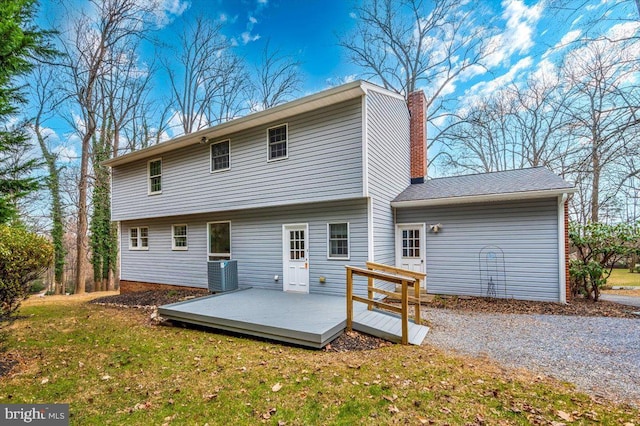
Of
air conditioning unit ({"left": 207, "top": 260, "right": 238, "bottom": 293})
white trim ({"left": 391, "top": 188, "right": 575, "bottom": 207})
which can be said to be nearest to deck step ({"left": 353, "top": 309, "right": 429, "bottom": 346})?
white trim ({"left": 391, "top": 188, "right": 575, "bottom": 207})

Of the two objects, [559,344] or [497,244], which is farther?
[497,244]

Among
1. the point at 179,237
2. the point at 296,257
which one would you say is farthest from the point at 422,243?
the point at 179,237

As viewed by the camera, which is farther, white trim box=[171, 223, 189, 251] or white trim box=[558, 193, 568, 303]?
white trim box=[171, 223, 189, 251]

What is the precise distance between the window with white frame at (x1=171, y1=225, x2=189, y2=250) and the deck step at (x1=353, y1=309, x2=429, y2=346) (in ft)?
25.4

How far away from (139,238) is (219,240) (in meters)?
4.71

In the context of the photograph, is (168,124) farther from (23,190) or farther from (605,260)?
(605,260)

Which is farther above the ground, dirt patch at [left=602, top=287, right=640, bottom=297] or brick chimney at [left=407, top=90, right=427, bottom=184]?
brick chimney at [left=407, top=90, right=427, bottom=184]

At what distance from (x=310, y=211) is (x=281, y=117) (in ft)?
9.34

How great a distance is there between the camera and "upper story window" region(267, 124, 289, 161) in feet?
27.7

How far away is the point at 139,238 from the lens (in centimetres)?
1227

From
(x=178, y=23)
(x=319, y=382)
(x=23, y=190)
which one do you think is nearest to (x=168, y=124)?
(x=178, y=23)

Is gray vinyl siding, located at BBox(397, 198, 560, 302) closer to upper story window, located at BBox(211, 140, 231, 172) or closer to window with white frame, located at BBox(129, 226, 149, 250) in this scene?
upper story window, located at BBox(211, 140, 231, 172)

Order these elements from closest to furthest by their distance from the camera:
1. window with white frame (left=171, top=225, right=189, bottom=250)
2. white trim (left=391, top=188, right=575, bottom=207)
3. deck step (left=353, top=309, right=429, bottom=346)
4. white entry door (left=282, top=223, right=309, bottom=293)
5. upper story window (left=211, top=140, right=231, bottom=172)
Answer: deck step (left=353, top=309, right=429, bottom=346)
white trim (left=391, top=188, right=575, bottom=207)
white entry door (left=282, top=223, right=309, bottom=293)
upper story window (left=211, top=140, right=231, bottom=172)
window with white frame (left=171, top=225, right=189, bottom=250)
